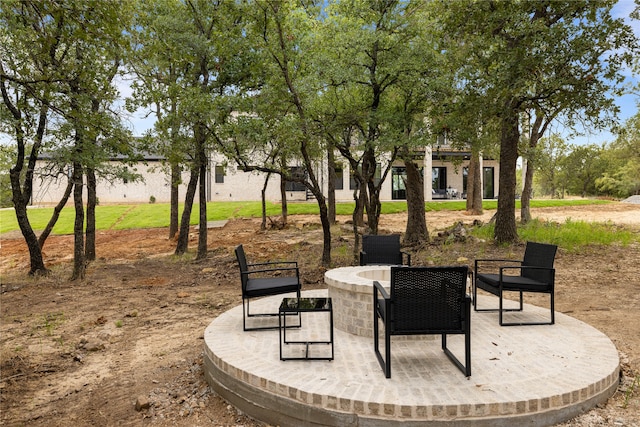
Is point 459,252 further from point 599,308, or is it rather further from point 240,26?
point 240,26

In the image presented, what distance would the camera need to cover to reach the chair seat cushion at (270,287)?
528cm

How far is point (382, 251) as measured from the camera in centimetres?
725

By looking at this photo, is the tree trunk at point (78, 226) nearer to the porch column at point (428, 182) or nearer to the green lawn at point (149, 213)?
the green lawn at point (149, 213)

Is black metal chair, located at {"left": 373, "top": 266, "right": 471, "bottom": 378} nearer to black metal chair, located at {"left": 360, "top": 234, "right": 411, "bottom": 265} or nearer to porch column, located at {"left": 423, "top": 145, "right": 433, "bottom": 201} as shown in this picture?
black metal chair, located at {"left": 360, "top": 234, "right": 411, "bottom": 265}

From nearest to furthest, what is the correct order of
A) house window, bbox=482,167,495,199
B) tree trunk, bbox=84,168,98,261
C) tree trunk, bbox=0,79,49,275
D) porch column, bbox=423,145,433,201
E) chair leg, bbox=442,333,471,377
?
1. chair leg, bbox=442,333,471,377
2. tree trunk, bbox=0,79,49,275
3. tree trunk, bbox=84,168,98,261
4. porch column, bbox=423,145,433,201
5. house window, bbox=482,167,495,199

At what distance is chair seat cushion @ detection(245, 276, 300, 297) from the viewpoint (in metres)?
5.28

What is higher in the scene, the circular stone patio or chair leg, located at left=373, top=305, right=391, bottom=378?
chair leg, located at left=373, top=305, right=391, bottom=378

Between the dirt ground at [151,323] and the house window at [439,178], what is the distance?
2343cm

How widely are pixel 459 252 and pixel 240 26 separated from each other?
867 centimetres

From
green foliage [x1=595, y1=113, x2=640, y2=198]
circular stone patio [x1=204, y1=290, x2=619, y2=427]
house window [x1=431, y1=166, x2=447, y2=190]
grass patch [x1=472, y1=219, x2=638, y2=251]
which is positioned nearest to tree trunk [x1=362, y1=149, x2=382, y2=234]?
grass patch [x1=472, y1=219, x2=638, y2=251]

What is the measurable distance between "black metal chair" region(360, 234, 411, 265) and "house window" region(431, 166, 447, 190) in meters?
30.5

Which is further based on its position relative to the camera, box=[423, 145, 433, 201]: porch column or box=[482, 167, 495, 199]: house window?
box=[482, 167, 495, 199]: house window

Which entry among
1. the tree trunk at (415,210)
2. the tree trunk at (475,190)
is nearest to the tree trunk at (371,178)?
the tree trunk at (415,210)

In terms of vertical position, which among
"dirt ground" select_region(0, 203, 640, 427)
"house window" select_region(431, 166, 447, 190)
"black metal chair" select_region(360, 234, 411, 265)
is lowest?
"dirt ground" select_region(0, 203, 640, 427)
